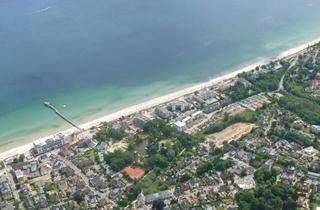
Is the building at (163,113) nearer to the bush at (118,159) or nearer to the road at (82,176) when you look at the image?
the bush at (118,159)

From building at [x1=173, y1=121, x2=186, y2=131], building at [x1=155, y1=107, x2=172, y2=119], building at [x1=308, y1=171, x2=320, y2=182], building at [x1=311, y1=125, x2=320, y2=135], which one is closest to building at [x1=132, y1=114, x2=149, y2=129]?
building at [x1=155, y1=107, x2=172, y2=119]

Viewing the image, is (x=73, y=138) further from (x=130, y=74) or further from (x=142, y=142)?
(x=130, y=74)

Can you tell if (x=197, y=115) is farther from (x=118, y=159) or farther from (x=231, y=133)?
(x=118, y=159)

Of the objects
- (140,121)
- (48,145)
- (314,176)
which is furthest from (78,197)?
(314,176)

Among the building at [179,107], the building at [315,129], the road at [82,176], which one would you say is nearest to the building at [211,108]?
the building at [179,107]

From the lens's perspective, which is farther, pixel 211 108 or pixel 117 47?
pixel 117 47

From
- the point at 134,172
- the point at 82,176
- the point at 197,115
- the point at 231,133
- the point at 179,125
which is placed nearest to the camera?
the point at 134,172
